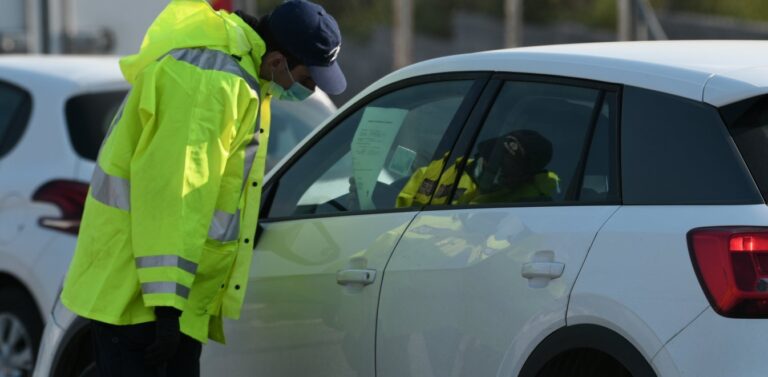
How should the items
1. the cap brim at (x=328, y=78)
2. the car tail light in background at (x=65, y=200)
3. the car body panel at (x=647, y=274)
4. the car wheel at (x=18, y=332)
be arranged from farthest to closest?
the car wheel at (x=18, y=332)
the car tail light in background at (x=65, y=200)
the cap brim at (x=328, y=78)
the car body panel at (x=647, y=274)

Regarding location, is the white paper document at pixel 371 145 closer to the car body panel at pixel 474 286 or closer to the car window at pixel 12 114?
the car body panel at pixel 474 286

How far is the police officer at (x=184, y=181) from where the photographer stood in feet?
13.3

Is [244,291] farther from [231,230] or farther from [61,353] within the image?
[61,353]

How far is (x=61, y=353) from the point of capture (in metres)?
5.07

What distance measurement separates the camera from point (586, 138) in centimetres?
393

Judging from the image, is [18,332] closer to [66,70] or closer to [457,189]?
[66,70]

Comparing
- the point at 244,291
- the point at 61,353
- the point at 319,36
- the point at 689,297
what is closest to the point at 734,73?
the point at 689,297

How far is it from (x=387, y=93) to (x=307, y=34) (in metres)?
0.40

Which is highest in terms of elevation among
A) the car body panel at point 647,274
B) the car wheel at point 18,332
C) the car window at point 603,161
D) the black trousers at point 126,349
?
the car window at point 603,161

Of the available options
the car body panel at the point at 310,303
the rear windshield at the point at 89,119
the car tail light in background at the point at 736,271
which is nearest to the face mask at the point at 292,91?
the car body panel at the point at 310,303

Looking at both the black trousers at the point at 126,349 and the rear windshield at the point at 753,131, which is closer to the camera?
the rear windshield at the point at 753,131

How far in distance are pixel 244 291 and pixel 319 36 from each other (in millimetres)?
786

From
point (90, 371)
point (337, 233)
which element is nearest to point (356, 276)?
point (337, 233)

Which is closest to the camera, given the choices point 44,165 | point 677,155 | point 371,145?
point 677,155
